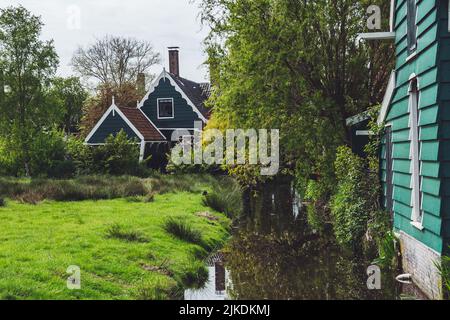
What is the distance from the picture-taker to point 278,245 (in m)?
13.1

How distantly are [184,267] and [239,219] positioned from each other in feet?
24.5

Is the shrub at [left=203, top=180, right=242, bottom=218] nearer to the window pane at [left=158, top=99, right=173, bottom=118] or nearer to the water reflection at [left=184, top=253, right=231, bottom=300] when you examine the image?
the water reflection at [left=184, top=253, right=231, bottom=300]

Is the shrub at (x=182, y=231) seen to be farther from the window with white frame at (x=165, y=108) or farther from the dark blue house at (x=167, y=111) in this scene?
the window with white frame at (x=165, y=108)

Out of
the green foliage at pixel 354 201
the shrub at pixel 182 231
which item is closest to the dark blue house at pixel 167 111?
the shrub at pixel 182 231

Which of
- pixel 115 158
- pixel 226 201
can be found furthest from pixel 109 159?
pixel 226 201

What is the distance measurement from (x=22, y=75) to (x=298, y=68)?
17.8 metres

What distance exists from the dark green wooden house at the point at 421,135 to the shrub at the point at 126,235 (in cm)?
557

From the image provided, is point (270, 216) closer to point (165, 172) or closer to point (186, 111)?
point (165, 172)

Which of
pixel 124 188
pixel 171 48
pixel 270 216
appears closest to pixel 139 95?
pixel 171 48

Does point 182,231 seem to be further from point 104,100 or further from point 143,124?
point 104,100

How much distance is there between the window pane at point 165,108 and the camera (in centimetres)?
3384

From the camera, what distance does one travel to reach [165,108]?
3400cm
